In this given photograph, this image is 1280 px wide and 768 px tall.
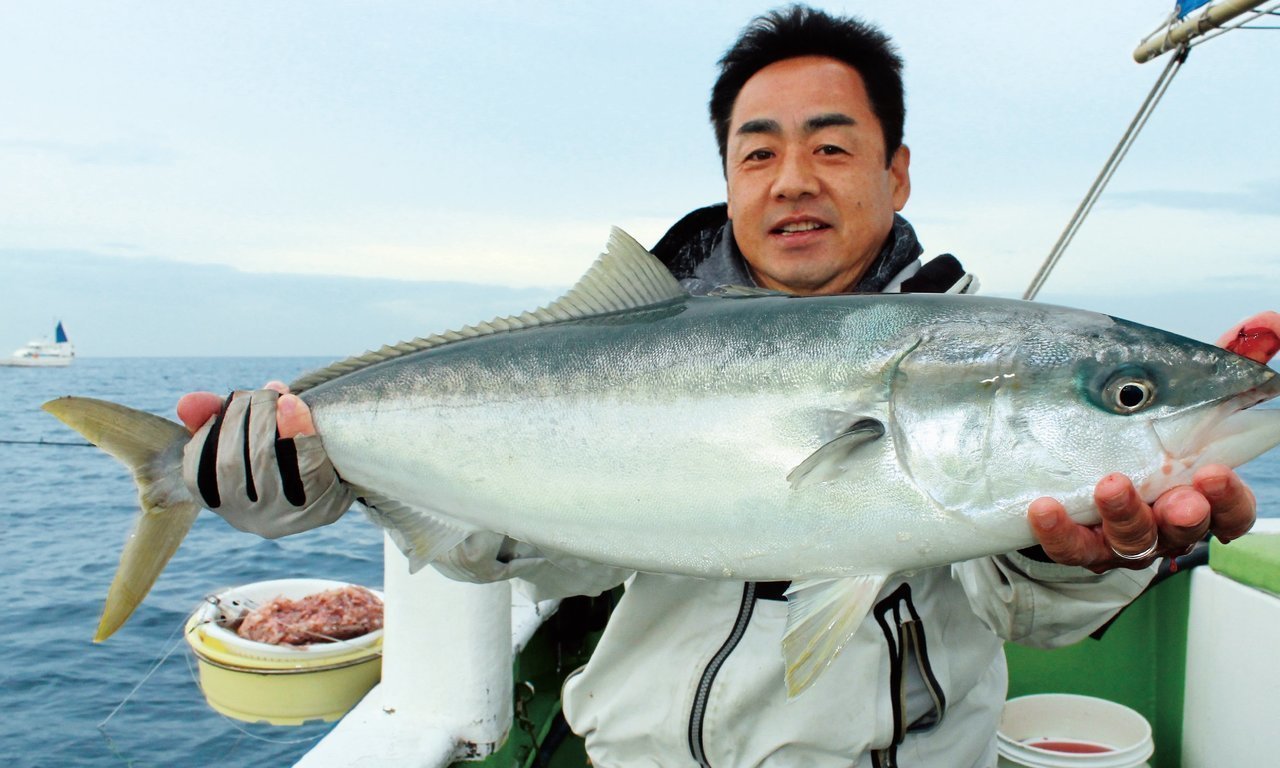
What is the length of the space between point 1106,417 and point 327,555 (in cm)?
1783

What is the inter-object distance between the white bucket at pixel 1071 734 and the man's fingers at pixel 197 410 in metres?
3.26

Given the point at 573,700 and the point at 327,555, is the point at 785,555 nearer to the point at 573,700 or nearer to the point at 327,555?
the point at 573,700

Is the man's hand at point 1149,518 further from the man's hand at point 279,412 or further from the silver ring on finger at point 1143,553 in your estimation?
the man's hand at point 279,412

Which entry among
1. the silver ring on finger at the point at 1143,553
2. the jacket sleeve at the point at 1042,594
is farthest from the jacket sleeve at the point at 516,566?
the silver ring on finger at the point at 1143,553

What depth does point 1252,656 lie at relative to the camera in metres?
3.67

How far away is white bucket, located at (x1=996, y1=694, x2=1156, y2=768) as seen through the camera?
143 inches

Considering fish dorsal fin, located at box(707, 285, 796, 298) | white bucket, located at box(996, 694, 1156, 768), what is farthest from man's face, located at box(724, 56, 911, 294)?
white bucket, located at box(996, 694, 1156, 768)

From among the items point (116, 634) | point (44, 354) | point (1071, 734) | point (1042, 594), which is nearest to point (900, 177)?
point (1042, 594)

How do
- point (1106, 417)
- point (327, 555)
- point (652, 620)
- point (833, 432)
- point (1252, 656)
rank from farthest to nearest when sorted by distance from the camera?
point (327, 555)
point (1252, 656)
point (652, 620)
point (833, 432)
point (1106, 417)

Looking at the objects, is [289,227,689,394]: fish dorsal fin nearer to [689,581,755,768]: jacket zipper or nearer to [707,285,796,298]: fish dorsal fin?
[707,285,796,298]: fish dorsal fin

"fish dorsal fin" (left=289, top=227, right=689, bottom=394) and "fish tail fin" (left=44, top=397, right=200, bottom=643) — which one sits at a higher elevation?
"fish dorsal fin" (left=289, top=227, right=689, bottom=394)

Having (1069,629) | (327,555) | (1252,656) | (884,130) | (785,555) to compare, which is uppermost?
(884,130)

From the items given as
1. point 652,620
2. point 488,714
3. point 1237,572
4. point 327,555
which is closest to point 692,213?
point 652,620

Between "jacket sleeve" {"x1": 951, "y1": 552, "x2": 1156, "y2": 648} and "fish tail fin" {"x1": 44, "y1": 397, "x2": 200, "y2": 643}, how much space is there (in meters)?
2.15
